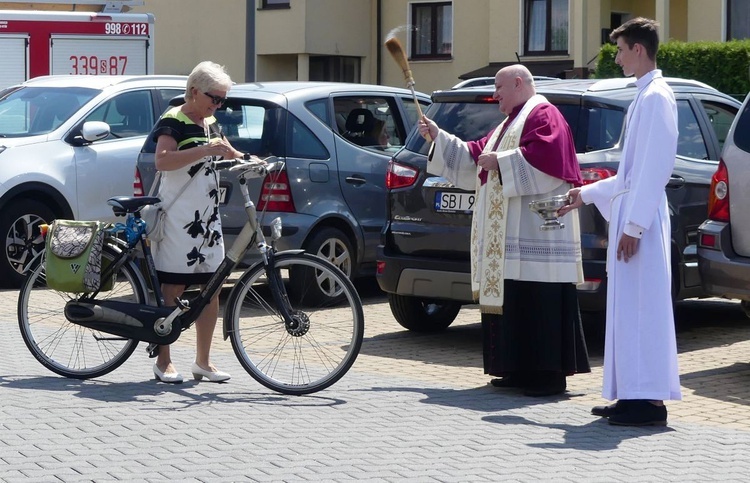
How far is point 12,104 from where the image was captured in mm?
13289

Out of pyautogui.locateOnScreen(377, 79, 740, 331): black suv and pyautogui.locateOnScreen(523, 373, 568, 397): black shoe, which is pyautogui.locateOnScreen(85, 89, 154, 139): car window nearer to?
pyautogui.locateOnScreen(377, 79, 740, 331): black suv

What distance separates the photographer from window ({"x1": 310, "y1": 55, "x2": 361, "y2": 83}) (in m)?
38.6

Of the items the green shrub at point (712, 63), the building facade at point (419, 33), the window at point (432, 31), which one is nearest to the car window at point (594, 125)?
the green shrub at point (712, 63)

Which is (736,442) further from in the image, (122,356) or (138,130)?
(138,130)

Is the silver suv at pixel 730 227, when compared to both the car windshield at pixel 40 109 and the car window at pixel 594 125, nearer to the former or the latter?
the car window at pixel 594 125

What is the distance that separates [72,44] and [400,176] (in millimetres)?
8702

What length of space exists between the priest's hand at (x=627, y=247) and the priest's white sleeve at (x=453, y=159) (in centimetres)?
125

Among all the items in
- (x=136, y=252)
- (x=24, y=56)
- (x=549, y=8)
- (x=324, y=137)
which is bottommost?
(x=136, y=252)

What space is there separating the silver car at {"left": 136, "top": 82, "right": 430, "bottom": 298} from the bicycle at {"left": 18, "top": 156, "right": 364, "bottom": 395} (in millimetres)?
2911

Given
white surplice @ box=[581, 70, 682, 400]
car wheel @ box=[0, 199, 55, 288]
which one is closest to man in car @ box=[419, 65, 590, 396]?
white surplice @ box=[581, 70, 682, 400]

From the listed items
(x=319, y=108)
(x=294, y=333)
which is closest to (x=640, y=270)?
(x=294, y=333)

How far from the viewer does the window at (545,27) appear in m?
34.2

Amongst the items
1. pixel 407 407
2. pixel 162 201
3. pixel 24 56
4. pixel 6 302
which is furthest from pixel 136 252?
pixel 24 56

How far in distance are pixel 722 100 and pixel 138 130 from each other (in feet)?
18.4
